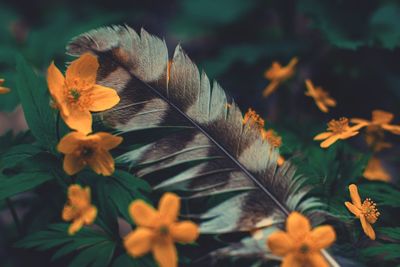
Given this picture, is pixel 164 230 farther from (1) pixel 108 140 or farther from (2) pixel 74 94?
(2) pixel 74 94

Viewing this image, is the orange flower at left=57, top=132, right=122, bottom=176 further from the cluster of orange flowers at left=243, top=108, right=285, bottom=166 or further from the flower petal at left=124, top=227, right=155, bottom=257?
the cluster of orange flowers at left=243, top=108, right=285, bottom=166

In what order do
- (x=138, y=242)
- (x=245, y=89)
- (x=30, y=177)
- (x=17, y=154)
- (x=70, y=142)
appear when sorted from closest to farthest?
1. (x=138, y=242)
2. (x=70, y=142)
3. (x=30, y=177)
4. (x=17, y=154)
5. (x=245, y=89)

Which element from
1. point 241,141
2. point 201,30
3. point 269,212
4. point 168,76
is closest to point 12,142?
point 168,76

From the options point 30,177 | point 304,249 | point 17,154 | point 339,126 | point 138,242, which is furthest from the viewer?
point 339,126

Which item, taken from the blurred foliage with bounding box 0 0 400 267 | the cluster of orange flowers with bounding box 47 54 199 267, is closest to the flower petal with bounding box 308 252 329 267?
the blurred foliage with bounding box 0 0 400 267

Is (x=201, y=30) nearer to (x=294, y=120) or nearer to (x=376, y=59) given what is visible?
(x=376, y=59)

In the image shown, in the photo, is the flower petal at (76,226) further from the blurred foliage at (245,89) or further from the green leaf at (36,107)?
the green leaf at (36,107)

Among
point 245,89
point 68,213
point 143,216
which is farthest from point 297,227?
point 245,89
